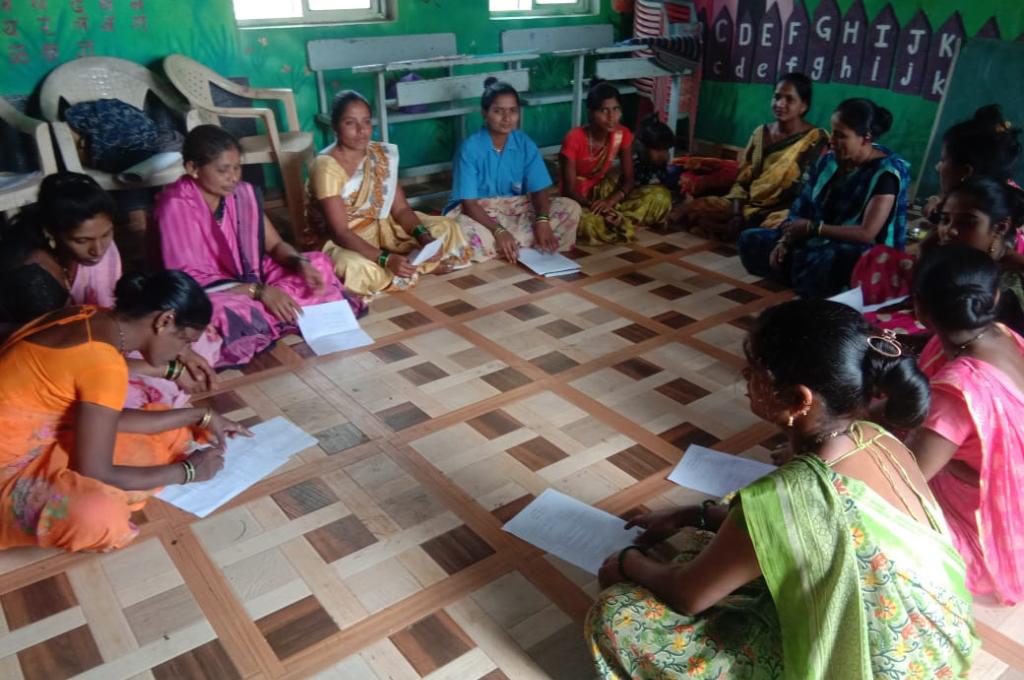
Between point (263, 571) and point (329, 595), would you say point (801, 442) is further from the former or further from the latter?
point (263, 571)

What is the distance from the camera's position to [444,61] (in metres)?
4.52

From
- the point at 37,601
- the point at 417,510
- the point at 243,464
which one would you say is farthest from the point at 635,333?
the point at 37,601

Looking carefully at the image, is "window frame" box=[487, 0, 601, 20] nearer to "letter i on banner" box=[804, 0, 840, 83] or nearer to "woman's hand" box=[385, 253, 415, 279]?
"letter i on banner" box=[804, 0, 840, 83]

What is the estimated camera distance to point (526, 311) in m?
3.21

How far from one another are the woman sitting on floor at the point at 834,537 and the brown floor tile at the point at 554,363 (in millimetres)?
1482

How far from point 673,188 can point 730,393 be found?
242 centimetres

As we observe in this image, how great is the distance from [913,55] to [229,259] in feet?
13.0

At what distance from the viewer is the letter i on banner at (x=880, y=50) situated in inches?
178

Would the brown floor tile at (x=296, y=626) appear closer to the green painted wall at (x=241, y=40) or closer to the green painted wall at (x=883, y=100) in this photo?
the green painted wall at (x=241, y=40)

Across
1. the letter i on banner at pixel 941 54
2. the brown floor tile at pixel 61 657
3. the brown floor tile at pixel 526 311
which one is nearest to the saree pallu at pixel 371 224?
the brown floor tile at pixel 526 311

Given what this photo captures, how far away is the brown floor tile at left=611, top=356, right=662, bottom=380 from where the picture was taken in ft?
8.83

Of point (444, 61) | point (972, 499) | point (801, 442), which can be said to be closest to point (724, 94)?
point (444, 61)

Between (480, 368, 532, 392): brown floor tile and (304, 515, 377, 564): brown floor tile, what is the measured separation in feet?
2.61

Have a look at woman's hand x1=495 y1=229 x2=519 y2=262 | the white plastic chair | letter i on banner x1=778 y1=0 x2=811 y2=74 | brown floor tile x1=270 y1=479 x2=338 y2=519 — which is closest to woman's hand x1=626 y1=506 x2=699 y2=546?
brown floor tile x1=270 y1=479 x2=338 y2=519
